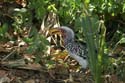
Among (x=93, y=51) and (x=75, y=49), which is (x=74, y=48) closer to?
(x=75, y=49)

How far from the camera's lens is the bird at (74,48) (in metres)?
3.42

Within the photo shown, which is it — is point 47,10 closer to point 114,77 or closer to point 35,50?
point 35,50

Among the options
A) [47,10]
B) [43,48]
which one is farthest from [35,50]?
[47,10]

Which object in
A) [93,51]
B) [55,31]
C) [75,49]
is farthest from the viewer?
[55,31]

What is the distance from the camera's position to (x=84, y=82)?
11.1ft

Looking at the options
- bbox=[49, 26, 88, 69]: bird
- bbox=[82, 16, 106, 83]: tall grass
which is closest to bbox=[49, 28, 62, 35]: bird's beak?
bbox=[49, 26, 88, 69]: bird

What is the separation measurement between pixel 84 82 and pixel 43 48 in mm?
460

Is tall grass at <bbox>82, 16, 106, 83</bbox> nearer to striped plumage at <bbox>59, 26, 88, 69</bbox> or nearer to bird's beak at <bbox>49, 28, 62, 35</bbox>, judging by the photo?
striped plumage at <bbox>59, 26, 88, 69</bbox>

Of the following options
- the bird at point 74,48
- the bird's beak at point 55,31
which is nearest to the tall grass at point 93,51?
the bird at point 74,48

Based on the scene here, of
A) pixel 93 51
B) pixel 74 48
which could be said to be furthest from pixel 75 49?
pixel 93 51

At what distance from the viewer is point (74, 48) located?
3441 millimetres

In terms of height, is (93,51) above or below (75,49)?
above

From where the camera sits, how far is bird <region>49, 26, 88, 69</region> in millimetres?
3420

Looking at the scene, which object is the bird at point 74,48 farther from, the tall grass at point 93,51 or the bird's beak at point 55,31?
the tall grass at point 93,51
